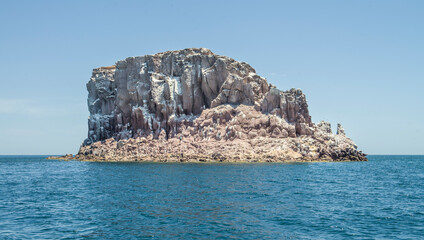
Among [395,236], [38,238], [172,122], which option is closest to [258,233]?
[395,236]

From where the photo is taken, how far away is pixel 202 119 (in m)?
86.6

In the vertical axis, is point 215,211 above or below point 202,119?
below

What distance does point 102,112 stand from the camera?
4173 inches

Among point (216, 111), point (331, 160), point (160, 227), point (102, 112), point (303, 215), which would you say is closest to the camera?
point (160, 227)

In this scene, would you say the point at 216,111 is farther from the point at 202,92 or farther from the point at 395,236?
the point at 395,236

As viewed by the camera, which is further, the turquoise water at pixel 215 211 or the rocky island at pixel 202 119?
the rocky island at pixel 202 119

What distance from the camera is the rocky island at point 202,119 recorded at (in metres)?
78.9

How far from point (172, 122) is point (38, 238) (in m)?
70.1

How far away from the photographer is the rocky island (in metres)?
78.9

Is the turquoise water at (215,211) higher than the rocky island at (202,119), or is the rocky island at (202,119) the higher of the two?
the rocky island at (202,119)

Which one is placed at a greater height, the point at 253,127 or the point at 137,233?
the point at 253,127

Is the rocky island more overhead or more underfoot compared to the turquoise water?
more overhead

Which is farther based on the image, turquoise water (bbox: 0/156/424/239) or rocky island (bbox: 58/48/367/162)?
rocky island (bbox: 58/48/367/162)

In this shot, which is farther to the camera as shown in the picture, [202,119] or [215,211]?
[202,119]
